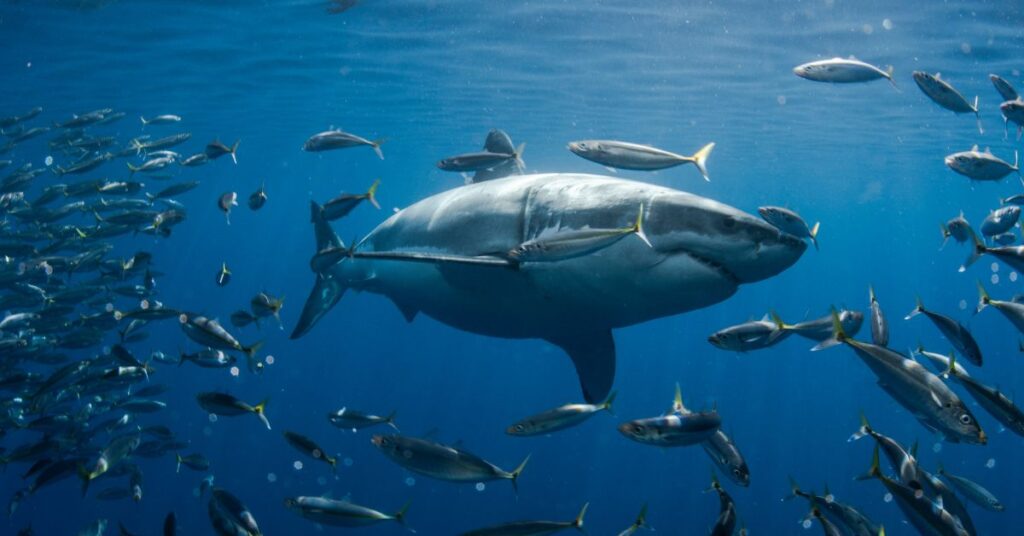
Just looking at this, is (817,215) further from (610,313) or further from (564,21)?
(610,313)

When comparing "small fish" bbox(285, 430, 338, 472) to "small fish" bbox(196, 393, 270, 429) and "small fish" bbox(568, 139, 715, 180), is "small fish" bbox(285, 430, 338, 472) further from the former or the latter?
"small fish" bbox(568, 139, 715, 180)

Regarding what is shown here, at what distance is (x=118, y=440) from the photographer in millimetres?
6152

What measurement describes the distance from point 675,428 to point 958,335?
2.19 metres

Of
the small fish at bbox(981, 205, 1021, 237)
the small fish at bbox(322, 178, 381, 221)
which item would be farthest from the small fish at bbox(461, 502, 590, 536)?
the small fish at bbox(981, 205, 1021, 237)

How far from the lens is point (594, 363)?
20.3 ft

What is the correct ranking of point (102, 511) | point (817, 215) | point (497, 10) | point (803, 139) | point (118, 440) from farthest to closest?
point (817, 215)
point (803, 139)
point (102, 511)
point (497, 10)
point (118, 440)

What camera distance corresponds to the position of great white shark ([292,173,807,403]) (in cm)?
333

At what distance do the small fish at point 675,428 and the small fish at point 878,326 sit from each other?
149 cm

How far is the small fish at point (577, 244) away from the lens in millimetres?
3146

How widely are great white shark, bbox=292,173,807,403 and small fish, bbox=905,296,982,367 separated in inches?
64.0

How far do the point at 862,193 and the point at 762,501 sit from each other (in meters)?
37.0

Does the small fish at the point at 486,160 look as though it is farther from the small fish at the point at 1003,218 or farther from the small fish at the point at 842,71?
the small fish at the point at 1003,218

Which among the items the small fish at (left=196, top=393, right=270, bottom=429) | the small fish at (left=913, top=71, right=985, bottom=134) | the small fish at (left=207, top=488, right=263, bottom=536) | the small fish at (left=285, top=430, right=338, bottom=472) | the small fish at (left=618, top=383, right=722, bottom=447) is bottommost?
the small fish at (left=207, top=488, right=263, bottom=536)

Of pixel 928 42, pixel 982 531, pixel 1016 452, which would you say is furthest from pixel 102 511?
pixel 1016 452
